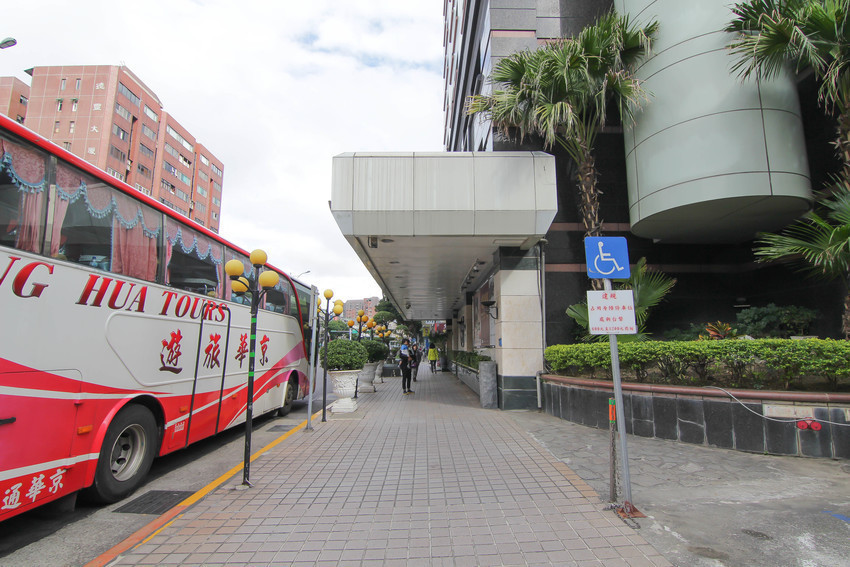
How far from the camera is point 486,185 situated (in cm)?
898

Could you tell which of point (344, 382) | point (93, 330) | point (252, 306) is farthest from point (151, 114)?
point (93, 330)

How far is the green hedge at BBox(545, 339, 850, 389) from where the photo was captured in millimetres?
5835

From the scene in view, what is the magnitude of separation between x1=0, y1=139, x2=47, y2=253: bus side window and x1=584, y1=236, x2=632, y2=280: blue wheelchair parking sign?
17.4 ft

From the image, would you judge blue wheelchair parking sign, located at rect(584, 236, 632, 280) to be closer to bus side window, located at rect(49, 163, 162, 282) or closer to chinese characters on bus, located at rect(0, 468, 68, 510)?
bus side window, located at rect(49, 163, 162, 282)

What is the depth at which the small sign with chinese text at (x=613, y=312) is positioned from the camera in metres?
4.27

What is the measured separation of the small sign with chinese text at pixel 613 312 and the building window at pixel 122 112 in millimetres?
60664

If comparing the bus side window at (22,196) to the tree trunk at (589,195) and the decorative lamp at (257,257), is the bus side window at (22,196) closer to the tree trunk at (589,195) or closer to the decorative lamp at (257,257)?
the decorative lamp at (257,257)

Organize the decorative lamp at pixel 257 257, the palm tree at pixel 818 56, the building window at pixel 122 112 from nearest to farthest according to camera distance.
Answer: the decorative lamp at pixel 257 257
the palm tree at pixel 818 56
the building window at pixel 122 112

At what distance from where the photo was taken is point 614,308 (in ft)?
14.1

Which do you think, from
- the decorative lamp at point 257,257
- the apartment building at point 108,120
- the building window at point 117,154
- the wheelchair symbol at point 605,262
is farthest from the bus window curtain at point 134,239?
the building window at point 117,154

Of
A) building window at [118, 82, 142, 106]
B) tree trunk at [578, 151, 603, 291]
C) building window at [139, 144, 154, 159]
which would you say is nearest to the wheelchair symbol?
tree trunk at [578, 151, 603, 291]

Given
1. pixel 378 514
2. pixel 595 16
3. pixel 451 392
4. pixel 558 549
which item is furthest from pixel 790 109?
pixel 451 392

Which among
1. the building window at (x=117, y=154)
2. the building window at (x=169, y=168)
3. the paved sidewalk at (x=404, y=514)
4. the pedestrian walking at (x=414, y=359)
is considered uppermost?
the building window at (x=169, y=168)

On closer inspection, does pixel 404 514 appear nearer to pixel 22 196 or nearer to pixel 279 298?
pixel 22 196
